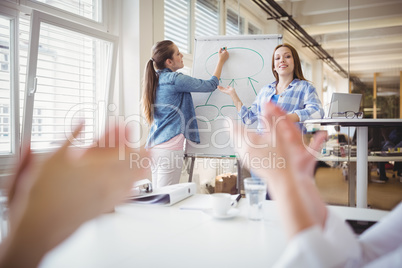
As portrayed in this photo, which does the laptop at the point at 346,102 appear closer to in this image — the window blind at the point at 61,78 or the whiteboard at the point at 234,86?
the whiteboard at the point at 234,86

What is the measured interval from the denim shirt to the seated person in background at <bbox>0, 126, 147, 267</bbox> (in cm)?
216

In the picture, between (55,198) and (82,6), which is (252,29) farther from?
(55,198)

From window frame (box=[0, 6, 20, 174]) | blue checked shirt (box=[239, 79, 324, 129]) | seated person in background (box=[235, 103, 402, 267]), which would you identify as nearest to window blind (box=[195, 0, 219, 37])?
blue checked shirt (box=[239, 79, 324, 129])

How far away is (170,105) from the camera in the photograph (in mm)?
2607

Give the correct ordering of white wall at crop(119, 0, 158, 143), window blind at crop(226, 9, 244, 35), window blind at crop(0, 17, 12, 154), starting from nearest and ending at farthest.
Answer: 1. window blind at crop(0, 17, 12, 154)
2. white wall at crop(119, 0, 158, 143)
3. window blind at crop(226, 9, 244, 35)

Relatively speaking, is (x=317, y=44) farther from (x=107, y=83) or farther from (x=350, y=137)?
(x=107, y=83)

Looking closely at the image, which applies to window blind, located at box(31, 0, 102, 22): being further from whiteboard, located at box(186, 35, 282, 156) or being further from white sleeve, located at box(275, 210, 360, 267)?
white sleeve, located at box(275, 210, 360, 267)

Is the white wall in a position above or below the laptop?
above

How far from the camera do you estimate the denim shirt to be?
8.43 feet

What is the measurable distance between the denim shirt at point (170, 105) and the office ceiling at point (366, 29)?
11.3 ft

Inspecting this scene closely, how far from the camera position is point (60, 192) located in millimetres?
371

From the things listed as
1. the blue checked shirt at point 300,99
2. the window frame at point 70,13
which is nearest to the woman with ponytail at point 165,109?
the blue checked shirt at point 300,99

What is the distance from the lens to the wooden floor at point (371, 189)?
12.8 ft

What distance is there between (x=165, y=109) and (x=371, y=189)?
2747 mm
